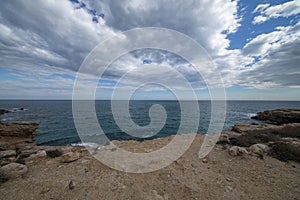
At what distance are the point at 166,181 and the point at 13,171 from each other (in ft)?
17.9

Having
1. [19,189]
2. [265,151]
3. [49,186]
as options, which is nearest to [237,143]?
[265,151]

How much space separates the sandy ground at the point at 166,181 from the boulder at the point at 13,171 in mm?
197

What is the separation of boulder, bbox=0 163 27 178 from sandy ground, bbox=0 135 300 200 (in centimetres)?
20

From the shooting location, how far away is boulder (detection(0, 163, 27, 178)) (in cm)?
435

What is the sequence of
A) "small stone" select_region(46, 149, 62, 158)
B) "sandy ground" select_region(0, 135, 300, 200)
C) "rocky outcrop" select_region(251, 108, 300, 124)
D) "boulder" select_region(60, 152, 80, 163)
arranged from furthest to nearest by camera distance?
"rocky outcrop" select_region(251, 108, 300, 124) < "small stone" select_region(46, 149, 62, 158) < "boulder" select_region(60, 152, 80, 163) < "sandy ground" select_region(0, 135, 300, 200)

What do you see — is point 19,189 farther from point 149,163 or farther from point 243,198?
point 243,198

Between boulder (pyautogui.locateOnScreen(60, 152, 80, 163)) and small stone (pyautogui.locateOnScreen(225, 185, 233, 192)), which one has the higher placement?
boulder (pyautogui.locateOnScreen(60, 152, 80, 163))

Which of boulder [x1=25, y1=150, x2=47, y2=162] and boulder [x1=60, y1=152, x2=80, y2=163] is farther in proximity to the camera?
boulder [x1=25, y1=150, x2=47, y2=162]

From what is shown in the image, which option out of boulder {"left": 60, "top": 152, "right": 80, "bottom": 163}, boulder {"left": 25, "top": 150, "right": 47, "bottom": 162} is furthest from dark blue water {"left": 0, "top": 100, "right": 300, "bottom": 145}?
boulder {"left": 60, "top": 152, "right": 80, "bottom": 163}

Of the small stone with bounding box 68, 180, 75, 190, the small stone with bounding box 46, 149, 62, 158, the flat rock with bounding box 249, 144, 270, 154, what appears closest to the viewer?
the small stone with bounding box 68, 180, 75, 190

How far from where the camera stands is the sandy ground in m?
3.73

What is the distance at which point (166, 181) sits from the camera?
14.4 feet

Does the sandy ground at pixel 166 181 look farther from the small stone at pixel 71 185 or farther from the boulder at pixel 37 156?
the boulder at pixel 37 156

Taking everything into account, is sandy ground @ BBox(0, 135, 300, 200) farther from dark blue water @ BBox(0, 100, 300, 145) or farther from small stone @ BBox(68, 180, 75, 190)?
dark blue water @ BBox(0, 100, 300, 145)
